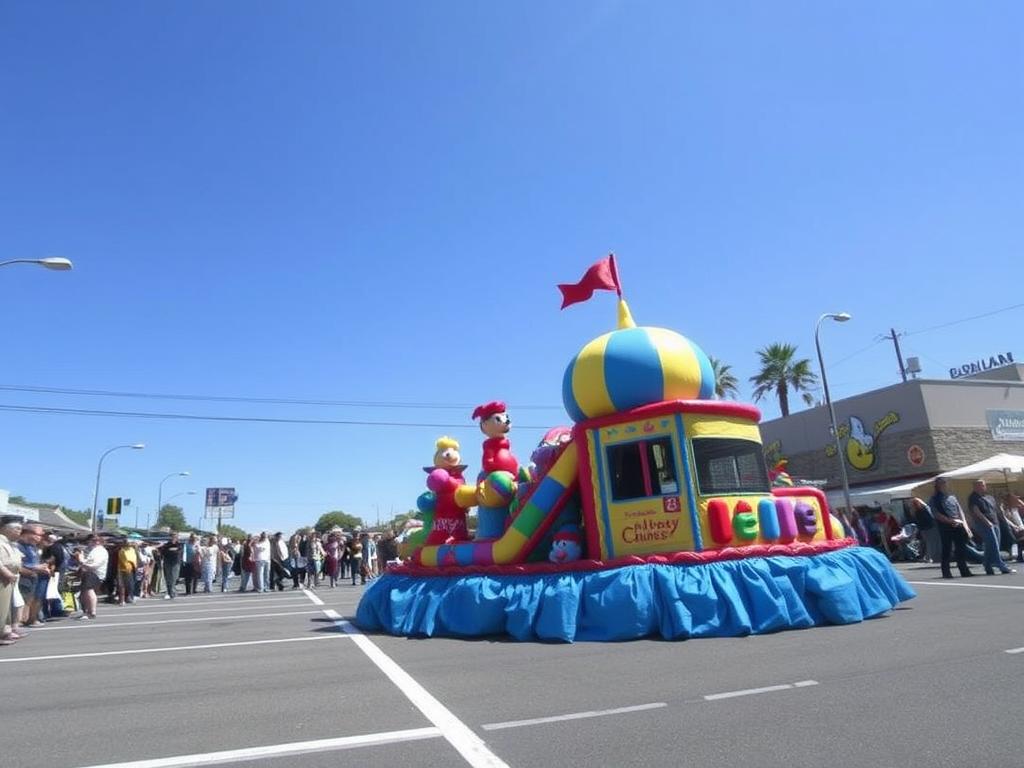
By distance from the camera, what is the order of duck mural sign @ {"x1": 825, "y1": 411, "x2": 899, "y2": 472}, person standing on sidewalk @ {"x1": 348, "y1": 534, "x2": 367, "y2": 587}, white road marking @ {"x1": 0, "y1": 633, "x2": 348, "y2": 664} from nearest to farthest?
white road marking @ {"x1": 0, "y1": 633, "x2": 348, "y2": 664} → person standing on sidewalk @ {"x1": 348, "y1": 534, "x2": 367, "y2": 587} → duck mural sign @ {"x1": 825, "y1": 411, "x2": 899, "y2": 472}

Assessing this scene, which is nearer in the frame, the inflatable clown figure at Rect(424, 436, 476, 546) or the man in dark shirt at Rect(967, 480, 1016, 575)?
the inflatable clown figure at Rect(424, 436, 476, 546)

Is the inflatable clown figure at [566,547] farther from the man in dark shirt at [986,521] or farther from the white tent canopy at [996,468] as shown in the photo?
the white tent canopy at [996,468]

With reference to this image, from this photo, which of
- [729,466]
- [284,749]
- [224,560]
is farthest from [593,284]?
[224,560]

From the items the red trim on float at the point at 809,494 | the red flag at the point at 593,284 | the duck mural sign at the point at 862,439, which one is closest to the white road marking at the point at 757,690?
the red trim on float at the point at 809,494

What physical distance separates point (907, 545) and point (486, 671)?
602 inches

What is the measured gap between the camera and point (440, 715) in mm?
4824

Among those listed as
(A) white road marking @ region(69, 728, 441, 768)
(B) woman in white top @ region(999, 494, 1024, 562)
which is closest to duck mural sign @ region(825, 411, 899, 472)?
(B) woman in white top @ region(999, 494, 1024, 562)

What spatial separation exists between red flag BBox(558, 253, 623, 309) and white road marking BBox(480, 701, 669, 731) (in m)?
6.97

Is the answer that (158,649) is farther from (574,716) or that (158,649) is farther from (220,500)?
(220,500)

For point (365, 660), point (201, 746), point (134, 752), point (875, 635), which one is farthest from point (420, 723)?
point (875, 635)

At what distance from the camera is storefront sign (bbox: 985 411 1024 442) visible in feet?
81.6

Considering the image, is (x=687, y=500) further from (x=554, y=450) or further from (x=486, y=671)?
(x=486, y=671)

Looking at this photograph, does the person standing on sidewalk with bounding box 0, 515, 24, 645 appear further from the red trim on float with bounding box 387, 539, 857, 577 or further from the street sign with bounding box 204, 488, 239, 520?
the street sign with bounding box 204, 488, 239, 520

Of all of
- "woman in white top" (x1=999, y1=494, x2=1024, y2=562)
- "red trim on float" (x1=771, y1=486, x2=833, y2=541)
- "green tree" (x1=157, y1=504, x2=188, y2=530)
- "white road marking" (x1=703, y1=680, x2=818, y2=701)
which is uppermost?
"green tree" (x1=157, y1=504, x2=188, y2=530)
